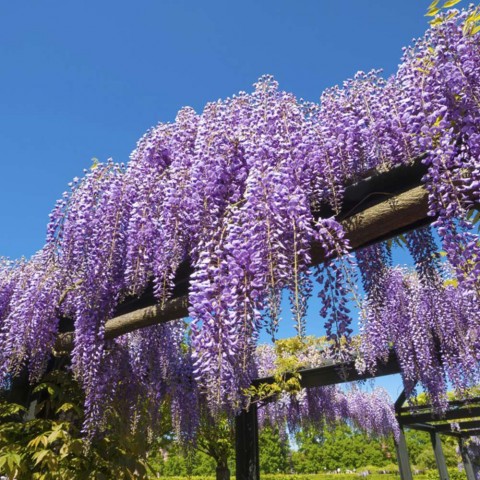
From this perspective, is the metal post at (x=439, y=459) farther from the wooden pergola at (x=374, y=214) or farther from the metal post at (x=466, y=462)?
the wooden pergola at (x=374, y=214)

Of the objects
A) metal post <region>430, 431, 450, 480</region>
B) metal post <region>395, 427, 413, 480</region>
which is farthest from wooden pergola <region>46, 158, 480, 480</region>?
metal post <region>430, 431, 450, 480</region>

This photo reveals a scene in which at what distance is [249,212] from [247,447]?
7.07 metres

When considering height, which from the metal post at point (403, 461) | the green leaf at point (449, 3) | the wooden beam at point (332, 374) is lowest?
the metal post at point (403, 461)

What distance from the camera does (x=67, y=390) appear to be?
490 cm

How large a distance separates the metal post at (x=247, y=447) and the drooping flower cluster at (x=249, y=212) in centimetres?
486

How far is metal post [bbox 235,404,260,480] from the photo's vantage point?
26.2ft

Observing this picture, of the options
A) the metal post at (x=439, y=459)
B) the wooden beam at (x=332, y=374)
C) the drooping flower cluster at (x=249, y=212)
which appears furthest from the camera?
the metal post at (x=439, y=459)

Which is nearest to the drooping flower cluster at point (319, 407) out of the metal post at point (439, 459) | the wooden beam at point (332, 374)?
the wooden beam at point (332, 374)

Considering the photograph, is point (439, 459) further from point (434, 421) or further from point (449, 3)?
point (449, 3)

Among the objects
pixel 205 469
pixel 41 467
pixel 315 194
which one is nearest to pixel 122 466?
pixel 41 467

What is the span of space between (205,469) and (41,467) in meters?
18.2

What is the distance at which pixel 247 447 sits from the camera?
8.23m

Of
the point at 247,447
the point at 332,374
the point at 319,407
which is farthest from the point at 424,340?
the point at 319,407

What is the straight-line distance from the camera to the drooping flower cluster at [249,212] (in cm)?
227
